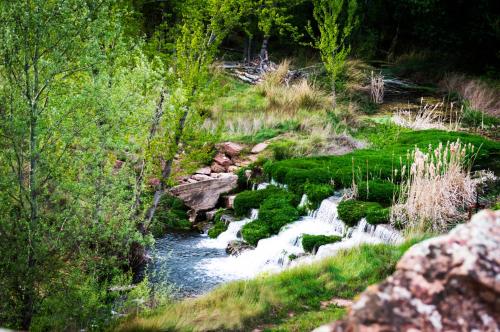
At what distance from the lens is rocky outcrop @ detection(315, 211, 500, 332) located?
4.99ft

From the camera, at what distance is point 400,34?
27297 millimetres

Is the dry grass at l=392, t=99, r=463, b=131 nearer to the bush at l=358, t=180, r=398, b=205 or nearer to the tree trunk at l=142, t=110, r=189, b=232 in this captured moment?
the bush at l=358, t=180, r=398, b=205

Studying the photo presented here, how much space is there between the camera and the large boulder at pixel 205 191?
40.0 feet

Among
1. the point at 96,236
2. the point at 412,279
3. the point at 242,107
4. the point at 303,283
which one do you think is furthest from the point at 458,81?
the point at 412,279

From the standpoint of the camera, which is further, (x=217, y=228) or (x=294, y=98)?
(x=294, y=98)

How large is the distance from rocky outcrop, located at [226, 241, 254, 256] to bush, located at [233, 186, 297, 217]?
52.3 inches

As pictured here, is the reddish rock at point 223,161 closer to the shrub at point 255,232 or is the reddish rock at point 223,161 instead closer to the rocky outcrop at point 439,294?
the shrub at point 255,232

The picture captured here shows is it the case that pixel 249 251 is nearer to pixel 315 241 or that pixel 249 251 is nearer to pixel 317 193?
pixel 315 241

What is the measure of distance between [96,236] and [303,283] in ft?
8.56

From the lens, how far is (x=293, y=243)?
30.9ft

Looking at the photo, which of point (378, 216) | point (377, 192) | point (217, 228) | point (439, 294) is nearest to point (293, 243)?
point (378, 216)

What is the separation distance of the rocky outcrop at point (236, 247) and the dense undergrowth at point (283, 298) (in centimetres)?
261

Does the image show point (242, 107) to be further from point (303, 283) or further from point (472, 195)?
point (303, 283)

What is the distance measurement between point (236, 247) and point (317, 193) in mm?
1918
